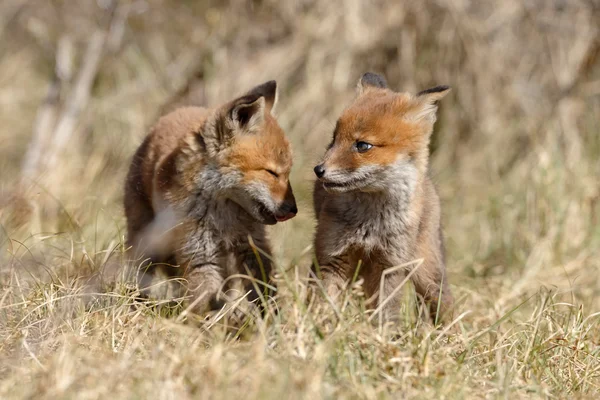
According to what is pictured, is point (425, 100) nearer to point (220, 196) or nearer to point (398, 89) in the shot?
point (220, 196)

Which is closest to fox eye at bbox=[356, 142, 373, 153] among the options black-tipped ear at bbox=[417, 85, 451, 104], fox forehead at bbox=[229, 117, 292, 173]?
black-tipped ear at bbox=[417, 85, 451, 104]

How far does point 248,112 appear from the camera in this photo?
19.0ft

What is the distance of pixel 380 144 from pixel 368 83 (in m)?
0.96

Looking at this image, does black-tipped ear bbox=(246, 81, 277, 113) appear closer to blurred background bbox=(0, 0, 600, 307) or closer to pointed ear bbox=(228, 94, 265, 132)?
pointed ear bbox=(228, 94, 265, 132)

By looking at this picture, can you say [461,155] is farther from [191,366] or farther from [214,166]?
[191,366]

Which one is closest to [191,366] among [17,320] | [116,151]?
[17,320]

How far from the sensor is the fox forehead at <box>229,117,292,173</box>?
5.78 meters

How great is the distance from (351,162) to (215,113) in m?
1.15

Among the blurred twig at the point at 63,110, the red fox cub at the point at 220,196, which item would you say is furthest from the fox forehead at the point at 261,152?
the blurred twig at the point at 63,110

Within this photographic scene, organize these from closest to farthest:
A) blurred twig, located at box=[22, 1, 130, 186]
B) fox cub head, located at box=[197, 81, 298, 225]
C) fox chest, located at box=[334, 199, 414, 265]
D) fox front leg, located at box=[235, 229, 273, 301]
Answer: fox chest, located at box=[334, 199, 414, 265], fox cub head, located at box=[197, 81, 298, 225], fox front leg, located at box=[235, 229, 273, 301], blurred twig, located at box=[22, 1, 130, 186]

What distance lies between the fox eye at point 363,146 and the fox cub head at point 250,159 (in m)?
0.62

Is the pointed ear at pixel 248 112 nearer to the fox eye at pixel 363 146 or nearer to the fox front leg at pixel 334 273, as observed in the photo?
the fox eye at pixel 363 146

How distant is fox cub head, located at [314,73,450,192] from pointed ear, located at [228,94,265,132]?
22.2 inches

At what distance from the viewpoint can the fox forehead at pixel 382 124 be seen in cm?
548
